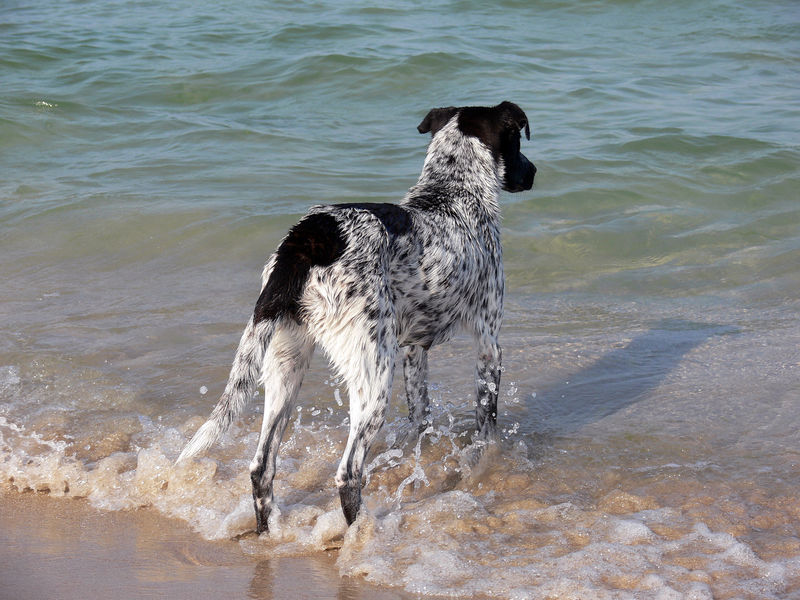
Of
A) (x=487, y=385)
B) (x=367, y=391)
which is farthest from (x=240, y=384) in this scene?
(x=487, y=385)

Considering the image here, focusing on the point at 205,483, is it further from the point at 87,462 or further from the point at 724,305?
the point at 724,305

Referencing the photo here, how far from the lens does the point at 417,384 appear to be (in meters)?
4.88

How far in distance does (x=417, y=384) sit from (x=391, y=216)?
1.18m

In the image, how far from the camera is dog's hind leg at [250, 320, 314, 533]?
3.86 metres

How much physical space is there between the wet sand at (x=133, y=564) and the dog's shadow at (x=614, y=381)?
1.79 m

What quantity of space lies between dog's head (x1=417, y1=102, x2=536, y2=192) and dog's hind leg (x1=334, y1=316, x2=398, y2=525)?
1.53 meters

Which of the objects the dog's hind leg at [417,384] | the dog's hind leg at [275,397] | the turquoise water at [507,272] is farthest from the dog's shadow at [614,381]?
the dog's hind leg at [275,397]

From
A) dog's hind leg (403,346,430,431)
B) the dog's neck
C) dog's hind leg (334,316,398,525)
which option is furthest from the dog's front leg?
dog's hind leg (334,316,398,525)

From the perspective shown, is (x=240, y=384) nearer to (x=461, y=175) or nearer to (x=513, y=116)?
(x=461, y=175)

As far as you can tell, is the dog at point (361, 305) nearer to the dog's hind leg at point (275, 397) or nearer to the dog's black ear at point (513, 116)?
the dog's hind leg at point (275, 397)

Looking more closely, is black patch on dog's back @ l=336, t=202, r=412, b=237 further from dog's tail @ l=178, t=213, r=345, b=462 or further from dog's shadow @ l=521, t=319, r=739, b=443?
dog's shadow @ l=521, t=319, r=739, b=443

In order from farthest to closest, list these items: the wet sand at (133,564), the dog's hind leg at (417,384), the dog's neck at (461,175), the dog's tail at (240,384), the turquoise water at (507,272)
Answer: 1. the dog's hind leg at (417,384)
2. the dog's neck at (461,175)
3. the turquoise water at (507,272)
4. the dog's tail at (240,384)
5. the wet sand at (133,564)

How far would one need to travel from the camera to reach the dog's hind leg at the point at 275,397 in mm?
3859

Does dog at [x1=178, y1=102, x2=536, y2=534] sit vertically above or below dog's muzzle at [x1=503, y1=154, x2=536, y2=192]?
below
